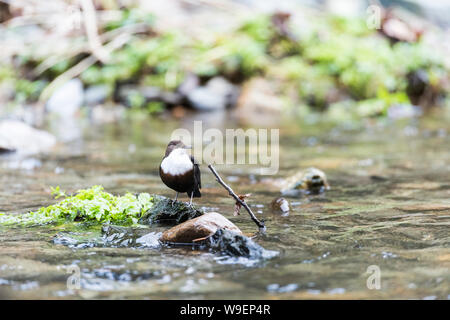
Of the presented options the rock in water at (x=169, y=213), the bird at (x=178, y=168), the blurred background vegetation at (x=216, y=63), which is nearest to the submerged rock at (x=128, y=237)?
the rock in water at (x=169, y=213)

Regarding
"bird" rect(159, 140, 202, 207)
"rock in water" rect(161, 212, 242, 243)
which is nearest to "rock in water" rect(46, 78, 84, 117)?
"bird" rect(159, 140, 202, 207)

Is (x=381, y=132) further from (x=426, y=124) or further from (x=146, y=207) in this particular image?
(x=146, y=207)

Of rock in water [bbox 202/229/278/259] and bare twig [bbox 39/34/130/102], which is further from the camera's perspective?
bare twig [bbox 39/34/130/102]

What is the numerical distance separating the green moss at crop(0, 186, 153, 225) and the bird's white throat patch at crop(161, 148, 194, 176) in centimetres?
52

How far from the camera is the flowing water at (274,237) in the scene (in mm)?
2689

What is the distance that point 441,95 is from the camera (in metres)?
15.8

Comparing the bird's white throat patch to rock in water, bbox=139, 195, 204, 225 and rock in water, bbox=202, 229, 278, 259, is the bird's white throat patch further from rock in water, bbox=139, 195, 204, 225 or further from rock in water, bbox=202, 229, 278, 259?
rock in water, bbox=202, 229, 278, 259

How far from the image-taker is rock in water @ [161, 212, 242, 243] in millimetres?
3439

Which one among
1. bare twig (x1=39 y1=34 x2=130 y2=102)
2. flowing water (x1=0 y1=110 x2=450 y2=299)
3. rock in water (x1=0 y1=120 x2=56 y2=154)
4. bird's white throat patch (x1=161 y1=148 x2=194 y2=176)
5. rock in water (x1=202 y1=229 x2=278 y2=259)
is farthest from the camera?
bare twig (x1=39 y1=34 x2=130 y2=102)

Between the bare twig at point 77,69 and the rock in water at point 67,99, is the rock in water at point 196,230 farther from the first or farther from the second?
the bare twig at point 77,69

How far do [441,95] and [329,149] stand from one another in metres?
9.19

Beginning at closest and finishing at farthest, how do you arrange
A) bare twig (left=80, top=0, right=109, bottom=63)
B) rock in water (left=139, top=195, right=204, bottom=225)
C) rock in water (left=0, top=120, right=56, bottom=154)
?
1. rock in water (left=139, top=195, right=204, bottom=225)
2. rock in water (left=0, top=120, right=56, bottom=154)
3. bare twig (left=80, top=0, right=109, bottom=63)

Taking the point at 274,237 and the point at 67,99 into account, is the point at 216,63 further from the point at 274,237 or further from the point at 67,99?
the point at 274,237
